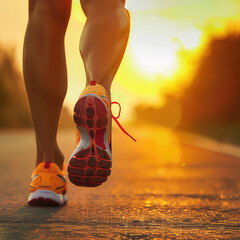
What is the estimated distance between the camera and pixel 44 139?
3295mm

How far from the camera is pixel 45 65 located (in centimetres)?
324

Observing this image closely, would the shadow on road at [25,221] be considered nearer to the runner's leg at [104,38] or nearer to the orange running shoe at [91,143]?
the orange running shoe at [91,143]

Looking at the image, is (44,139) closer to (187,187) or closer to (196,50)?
(187,187)

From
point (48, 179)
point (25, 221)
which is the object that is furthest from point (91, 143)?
point (48, 179)

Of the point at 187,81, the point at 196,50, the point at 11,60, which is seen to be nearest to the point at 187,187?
the point at 196,50

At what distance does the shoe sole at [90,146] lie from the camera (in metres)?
2.48

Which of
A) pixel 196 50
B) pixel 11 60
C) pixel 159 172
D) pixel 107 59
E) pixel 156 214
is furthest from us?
pixel 11 60

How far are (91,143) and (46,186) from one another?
0.82 meters

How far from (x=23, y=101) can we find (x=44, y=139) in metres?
63.7

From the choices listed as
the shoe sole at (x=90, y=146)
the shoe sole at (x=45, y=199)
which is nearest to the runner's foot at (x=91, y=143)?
the shoe sole at (x=90, y=146)

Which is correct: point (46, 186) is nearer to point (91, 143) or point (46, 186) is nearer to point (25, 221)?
point (25, 221)

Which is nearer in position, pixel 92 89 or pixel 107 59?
pixel 92 89

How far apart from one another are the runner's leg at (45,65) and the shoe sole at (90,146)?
31.1 inches

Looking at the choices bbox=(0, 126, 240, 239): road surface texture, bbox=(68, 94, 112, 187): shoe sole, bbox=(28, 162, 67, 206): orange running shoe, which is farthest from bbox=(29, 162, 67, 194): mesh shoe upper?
bbox=(68, 94, 112, 187): shoe sole
